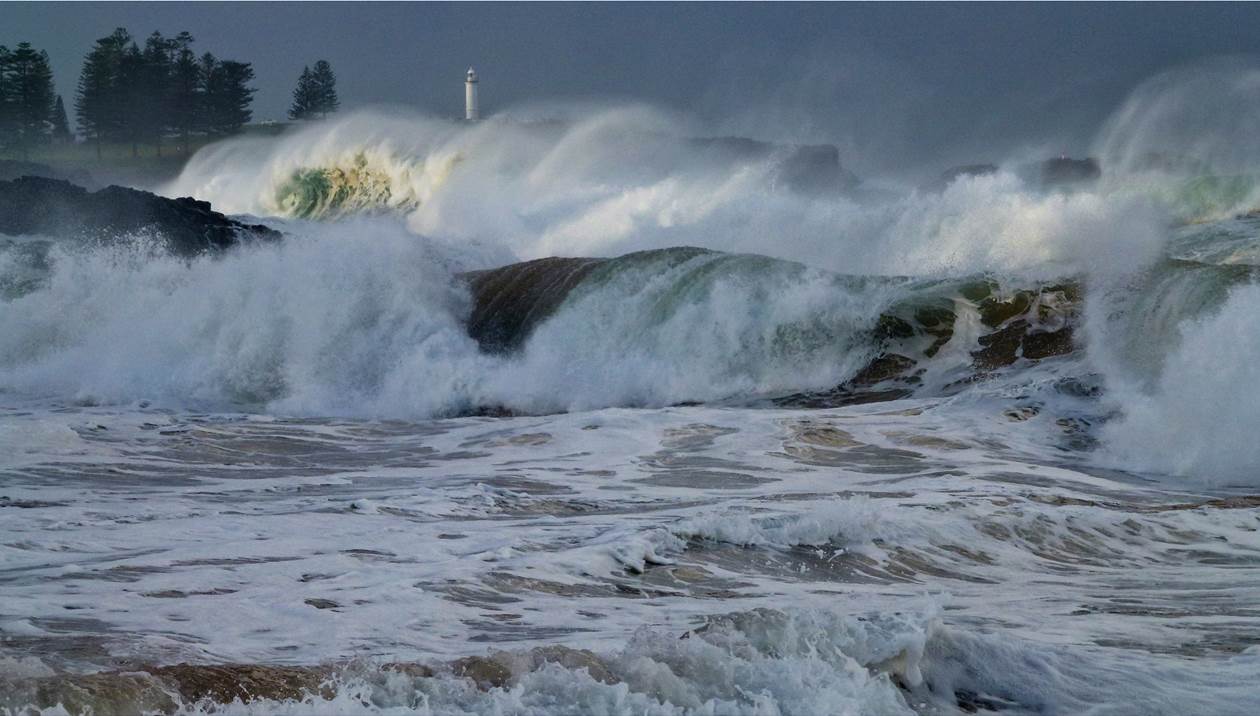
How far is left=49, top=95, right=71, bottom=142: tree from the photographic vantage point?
253 ft

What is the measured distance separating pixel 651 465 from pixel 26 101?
7293 centimetres

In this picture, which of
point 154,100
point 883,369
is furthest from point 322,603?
point 154,100

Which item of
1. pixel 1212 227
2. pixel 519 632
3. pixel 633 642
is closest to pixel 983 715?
pixel 633 642

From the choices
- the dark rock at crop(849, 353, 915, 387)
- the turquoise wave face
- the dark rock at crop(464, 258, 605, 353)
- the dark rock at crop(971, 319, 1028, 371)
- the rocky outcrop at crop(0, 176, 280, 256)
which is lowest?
the dark rock at crop(849, 353, 915, 387)

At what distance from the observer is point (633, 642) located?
509 cm

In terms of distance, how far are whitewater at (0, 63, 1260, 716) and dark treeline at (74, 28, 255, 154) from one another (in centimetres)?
5364

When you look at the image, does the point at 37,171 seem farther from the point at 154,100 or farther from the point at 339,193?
the point at 339,193

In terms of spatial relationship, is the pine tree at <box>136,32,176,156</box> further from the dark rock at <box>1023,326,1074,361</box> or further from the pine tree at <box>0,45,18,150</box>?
the dark rock at <box>1023,326,1074,361</box>

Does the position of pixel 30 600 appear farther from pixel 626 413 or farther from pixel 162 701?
pixel 626 413

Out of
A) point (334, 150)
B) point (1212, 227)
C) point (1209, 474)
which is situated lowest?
point (1209, 474)

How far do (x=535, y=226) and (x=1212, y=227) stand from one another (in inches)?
526

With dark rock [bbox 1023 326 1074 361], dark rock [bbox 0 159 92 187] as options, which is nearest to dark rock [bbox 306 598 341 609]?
dark rock [bbox 1023 326 1074 361]

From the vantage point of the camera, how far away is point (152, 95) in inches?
3027

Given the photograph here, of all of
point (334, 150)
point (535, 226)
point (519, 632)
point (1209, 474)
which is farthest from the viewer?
point (334, 150)
